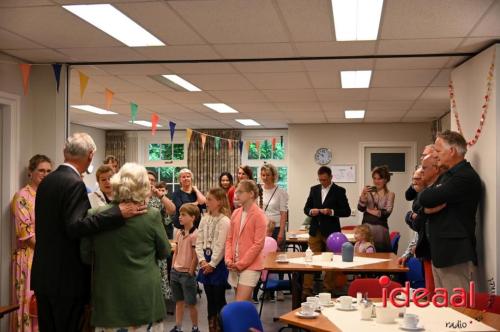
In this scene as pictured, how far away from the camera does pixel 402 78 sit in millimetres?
7133

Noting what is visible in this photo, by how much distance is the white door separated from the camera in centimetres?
1229

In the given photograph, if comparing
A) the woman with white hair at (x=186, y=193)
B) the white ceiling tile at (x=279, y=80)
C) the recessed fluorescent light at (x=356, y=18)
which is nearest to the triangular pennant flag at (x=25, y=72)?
the woman with white hair at (x=186, y=193)

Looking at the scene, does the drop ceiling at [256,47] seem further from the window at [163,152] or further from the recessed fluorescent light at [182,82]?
the window at [163,152]

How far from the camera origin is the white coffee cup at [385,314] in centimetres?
300

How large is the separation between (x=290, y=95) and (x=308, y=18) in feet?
13.0

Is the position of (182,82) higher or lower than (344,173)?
higher

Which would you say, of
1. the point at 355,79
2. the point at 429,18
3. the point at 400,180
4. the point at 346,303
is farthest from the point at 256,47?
the point at 400,180

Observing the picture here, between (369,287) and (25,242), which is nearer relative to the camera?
(369,287)

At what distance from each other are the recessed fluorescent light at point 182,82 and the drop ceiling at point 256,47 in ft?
0.49

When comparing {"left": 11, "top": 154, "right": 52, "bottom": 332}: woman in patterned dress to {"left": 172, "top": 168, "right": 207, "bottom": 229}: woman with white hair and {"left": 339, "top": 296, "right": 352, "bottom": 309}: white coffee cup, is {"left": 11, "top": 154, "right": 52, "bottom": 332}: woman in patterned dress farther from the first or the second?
{"left": 339, "top": 296, "right": 352, "bottom": 309}: white coffee cup

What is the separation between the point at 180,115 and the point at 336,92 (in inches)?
142

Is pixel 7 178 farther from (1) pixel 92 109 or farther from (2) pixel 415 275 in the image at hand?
(1) pixel 92 109

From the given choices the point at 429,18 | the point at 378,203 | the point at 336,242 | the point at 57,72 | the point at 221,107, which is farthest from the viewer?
the point at 221,107

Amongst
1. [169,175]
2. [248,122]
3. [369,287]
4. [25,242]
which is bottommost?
[369,287]
